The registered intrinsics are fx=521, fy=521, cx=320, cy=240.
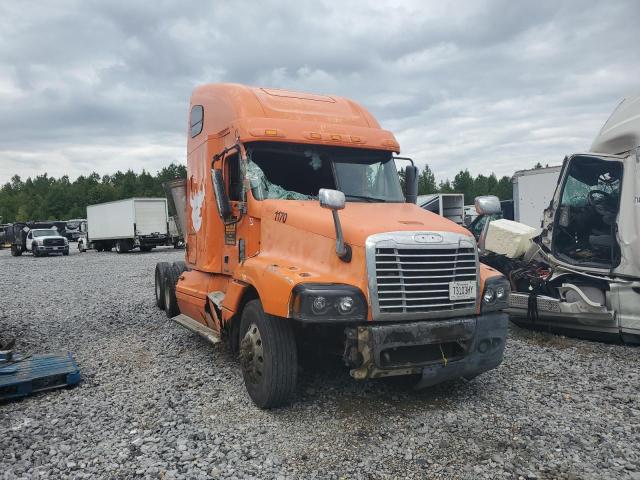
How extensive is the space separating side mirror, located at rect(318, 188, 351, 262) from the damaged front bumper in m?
0.65

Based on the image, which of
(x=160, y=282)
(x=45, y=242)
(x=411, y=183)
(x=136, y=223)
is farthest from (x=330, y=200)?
(x=45, y=242)

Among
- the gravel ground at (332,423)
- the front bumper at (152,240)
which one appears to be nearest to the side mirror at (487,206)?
the gravel ground at (332,423)

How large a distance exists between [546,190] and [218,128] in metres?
10.6

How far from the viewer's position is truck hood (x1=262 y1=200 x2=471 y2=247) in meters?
4.55

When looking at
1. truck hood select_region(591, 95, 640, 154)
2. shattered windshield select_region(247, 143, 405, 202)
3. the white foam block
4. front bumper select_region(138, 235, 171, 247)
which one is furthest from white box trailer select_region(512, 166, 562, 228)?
front bumper select_region(138, 235, 171, 247)

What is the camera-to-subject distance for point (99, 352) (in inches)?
282

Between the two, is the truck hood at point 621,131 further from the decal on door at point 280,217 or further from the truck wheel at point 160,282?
the truck wheel at point 160,282

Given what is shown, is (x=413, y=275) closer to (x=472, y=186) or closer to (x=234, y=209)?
(x=234, y=209)

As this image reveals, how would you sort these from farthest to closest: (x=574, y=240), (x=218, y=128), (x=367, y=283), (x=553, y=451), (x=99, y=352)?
(x=574, y=240)
(x=99, y=352)
(x=218, y=128)
(x=367, y=283)
(x=553, y=451)

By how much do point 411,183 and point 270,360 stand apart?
2.97 m

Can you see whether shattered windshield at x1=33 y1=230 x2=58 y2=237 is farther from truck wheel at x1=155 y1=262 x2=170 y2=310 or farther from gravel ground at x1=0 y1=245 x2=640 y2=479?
gravel ground at x1=0 y1=245 x2=640 y2=479

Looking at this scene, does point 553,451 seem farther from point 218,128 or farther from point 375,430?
point 218,128

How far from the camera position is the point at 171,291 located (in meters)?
9.34

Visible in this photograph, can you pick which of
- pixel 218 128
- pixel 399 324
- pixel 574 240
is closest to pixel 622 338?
pixel 574 240
